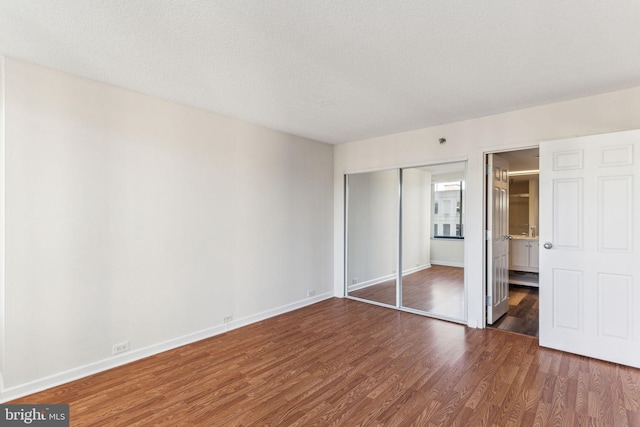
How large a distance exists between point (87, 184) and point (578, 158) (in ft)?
15.6

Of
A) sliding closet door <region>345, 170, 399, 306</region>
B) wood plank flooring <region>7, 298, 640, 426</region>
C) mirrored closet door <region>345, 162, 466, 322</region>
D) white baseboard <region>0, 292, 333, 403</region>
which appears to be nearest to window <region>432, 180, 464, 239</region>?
mirrored closet door <region>345, 162, 466, 322</region>

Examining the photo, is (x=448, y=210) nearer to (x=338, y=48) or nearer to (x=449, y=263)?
(x=449, y=263)

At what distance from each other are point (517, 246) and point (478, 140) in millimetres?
3255

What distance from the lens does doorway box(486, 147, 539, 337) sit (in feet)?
12.9

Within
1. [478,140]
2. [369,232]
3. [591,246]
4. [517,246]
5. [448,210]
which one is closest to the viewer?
[591,246]

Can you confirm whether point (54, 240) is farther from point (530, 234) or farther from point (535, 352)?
point (530, 234)

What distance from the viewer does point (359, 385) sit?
2582mm

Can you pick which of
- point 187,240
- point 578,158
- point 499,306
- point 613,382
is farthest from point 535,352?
point 187,240

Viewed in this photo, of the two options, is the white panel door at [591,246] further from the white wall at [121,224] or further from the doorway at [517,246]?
the white wall at [121,224]

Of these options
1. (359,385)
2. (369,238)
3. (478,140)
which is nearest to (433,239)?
(369,238)

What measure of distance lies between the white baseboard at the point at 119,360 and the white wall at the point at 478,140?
6.69 feet

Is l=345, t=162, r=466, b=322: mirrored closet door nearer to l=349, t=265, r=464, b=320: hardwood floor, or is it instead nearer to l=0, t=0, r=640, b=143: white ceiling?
l=349, t=265, r=464, b=320: hardwood floor

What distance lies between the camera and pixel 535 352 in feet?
10.4

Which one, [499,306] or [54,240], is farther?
[499,306]
